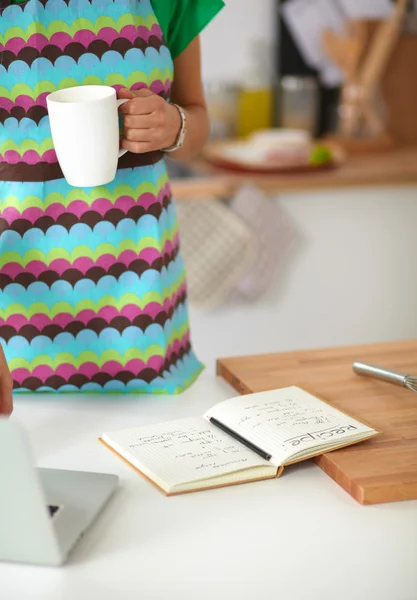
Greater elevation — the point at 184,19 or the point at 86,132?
the point at 184,19

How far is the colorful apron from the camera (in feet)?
3.30

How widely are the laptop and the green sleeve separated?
58cm

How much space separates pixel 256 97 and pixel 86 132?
1.84 m

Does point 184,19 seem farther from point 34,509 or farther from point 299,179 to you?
point 299,179

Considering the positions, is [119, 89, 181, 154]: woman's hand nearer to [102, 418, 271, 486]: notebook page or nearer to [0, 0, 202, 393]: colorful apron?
[0, 0, 202, 393]: colorful apron

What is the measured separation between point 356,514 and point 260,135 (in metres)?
1.78

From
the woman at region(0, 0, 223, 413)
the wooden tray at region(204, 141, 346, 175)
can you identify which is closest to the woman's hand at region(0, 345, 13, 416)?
the woman at region(0, 0, 223, 413)

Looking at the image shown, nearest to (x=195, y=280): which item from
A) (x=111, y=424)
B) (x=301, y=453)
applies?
(x=111, y=424)

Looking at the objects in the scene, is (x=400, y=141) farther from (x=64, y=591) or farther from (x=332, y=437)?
(x=64, y=591)

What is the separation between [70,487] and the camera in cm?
84

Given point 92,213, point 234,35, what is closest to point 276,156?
point 234,35

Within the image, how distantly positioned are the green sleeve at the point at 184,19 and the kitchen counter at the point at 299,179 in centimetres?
101

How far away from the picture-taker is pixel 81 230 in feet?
3.47

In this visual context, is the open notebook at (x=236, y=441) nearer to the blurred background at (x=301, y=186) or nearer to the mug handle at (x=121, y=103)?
the mug handle at (x=121, y=103)
